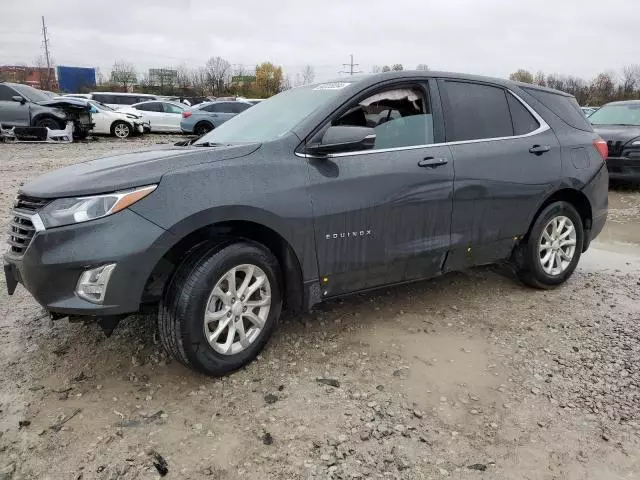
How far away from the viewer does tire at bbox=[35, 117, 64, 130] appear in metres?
16.0

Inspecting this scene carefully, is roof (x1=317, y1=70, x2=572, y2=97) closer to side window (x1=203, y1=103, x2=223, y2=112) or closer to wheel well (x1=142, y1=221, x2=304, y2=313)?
wheel well (x1=142, y1=221, x2=304, y2=313)

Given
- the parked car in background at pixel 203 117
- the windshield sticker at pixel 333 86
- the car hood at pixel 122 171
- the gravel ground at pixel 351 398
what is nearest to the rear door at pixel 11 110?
the parked car in background at pixel 203 117

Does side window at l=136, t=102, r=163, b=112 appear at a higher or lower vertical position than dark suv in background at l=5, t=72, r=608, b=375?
higher

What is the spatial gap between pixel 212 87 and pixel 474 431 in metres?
83.1

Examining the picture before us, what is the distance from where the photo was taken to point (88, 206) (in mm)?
2641

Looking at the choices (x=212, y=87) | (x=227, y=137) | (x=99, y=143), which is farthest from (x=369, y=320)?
(x=212, y=87)

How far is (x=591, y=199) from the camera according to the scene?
4.57m

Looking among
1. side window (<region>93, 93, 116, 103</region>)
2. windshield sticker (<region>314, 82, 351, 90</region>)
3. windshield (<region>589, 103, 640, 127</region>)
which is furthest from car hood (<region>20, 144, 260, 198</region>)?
side window (<region>93, 93, 116, 103</region>)

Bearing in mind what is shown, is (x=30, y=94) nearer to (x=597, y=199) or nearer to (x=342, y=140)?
(x=342, y=140)

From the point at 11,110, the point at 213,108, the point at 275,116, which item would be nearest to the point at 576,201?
the point at 275,116

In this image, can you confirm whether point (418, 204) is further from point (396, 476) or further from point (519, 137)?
point (396, 476)

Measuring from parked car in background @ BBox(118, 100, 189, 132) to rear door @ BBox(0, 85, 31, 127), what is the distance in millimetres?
5826

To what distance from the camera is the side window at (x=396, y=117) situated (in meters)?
3.50

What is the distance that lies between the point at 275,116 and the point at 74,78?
7829cm
